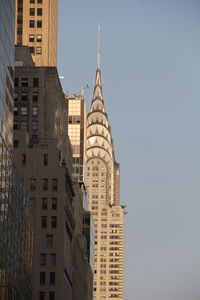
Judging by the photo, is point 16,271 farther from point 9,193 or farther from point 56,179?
point 56,179

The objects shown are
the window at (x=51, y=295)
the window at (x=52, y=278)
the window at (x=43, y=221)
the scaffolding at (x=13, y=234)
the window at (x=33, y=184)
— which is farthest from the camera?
the window at (x=33, y=184)

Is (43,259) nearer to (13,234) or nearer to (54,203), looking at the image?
(54,203)

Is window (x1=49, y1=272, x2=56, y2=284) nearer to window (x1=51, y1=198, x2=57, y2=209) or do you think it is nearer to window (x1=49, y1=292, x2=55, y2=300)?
window (x1=49, y1=292, x2=55, y2=300)

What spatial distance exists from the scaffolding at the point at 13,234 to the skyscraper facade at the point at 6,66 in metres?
2.01

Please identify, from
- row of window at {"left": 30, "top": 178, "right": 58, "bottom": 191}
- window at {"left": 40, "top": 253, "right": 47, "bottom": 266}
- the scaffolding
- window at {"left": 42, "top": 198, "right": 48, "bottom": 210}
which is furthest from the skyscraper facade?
window at {"left": 42, "top": 198, "right": 48, "bottom": 210}

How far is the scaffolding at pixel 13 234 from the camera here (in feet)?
375

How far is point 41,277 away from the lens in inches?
7210

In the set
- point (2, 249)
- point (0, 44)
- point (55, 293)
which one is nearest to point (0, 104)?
point (0, 44)

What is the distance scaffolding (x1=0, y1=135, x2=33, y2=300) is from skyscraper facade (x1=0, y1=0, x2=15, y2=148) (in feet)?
6.59

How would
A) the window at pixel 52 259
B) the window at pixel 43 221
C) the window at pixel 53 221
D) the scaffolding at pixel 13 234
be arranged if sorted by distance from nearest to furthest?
1. the scaffolding at pixel 13 234
2. the window at pixel 52 259
3. the window at pixel 43 221
4. the window at pixel 53 221

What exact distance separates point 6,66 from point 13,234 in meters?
16.6

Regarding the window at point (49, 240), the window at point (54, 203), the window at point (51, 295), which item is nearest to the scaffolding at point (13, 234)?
the window at point (51, 295)

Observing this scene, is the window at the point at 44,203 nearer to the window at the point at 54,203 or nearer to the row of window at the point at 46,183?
the window at the point at 54,203

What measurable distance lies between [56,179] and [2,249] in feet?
244
